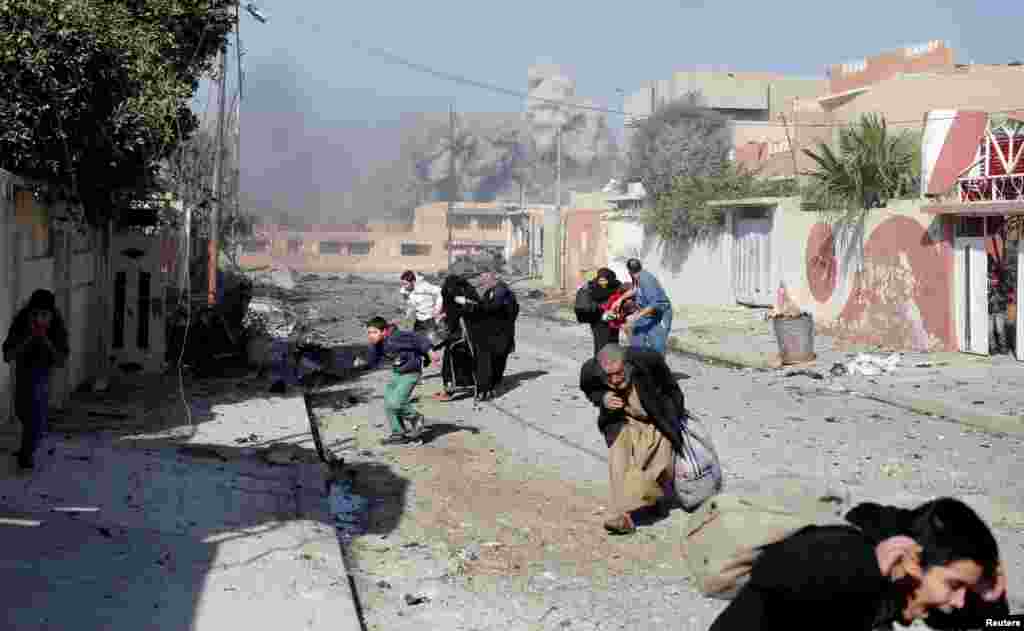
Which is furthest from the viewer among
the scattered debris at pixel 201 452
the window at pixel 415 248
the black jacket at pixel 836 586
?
the window at pixel 415 248

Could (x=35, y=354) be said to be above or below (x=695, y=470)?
above

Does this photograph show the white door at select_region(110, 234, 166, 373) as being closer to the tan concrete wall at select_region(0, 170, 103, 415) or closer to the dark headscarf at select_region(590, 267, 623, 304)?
the tan concrete wall at select_region(0, 170, 103, 415)

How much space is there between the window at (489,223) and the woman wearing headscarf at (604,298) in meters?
71.5

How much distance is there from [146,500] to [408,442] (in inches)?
146

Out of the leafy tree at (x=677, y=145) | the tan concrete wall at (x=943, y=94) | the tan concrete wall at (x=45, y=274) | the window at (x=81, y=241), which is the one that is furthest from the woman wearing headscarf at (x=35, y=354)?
the leafy tree at (x=677, y=145)

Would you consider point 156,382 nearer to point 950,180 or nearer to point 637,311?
point 637,311

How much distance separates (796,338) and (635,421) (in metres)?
11.4

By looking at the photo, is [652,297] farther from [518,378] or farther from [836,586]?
[836,586]

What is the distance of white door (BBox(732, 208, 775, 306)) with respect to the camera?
1139 inches

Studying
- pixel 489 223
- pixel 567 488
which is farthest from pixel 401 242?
pixel 567 488

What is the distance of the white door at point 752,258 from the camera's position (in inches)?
1139

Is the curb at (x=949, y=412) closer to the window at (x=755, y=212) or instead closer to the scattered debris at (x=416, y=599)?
the scattered debris at (x=416, y=599)

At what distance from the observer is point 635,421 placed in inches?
302

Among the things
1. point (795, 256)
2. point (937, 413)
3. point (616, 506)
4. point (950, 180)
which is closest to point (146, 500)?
point (616, 506)
